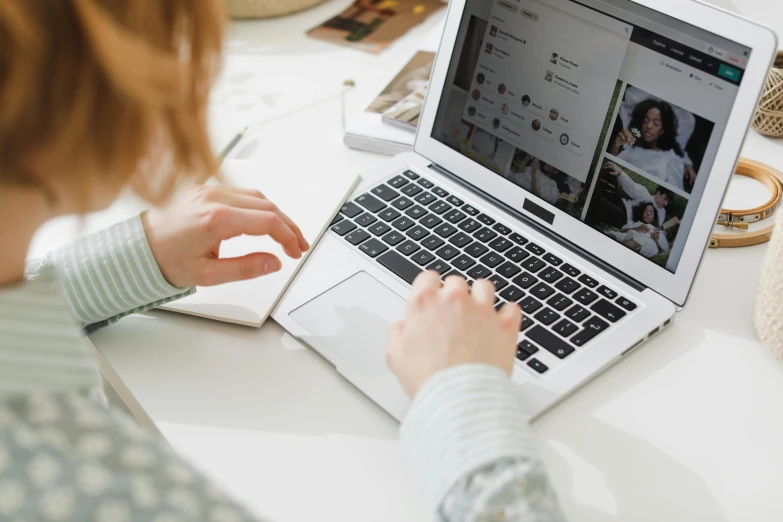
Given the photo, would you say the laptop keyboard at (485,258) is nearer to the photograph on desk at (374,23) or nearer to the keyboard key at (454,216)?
the keyboard key at (454,216)

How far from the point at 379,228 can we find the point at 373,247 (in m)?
0.03

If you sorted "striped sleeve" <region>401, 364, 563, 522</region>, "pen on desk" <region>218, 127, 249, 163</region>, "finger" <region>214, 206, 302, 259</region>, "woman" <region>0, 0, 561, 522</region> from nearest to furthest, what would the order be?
"woman" <region>0, 0, 561, 522</region>, "striped sleeve" <region>401, 364, 563, 522</region>, "finger" <region>214, 206, 302, 259</region>, "pen on desk" <region>218, 127, 249, 163</region>

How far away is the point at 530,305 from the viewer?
67 centimetres

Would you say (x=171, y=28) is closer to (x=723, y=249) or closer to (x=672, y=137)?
(x=672, y=137)

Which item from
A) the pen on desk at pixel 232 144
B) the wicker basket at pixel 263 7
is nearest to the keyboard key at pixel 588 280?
the pen on desk at pixel 232 144

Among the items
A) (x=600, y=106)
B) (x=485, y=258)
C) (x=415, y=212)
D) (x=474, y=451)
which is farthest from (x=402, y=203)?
(x=474, y=451)

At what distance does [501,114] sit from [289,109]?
0.34 metres

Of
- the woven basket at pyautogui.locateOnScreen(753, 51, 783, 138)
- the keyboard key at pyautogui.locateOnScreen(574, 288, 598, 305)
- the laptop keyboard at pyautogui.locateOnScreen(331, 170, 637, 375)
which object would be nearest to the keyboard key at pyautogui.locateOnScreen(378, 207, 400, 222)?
the laptop keyboard at pyautogui.locateOnScreen(331, 170, 637, 375)

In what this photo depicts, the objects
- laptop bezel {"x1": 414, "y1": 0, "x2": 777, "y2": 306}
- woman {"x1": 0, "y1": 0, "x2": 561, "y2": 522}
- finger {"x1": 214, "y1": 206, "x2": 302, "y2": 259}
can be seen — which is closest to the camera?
woman {"x1": 0, "y1": 0, "x2": 561, "y2": 522}

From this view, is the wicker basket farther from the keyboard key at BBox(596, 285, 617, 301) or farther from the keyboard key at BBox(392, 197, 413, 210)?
the keyboard key at BBox(596, 285, 617, 301)

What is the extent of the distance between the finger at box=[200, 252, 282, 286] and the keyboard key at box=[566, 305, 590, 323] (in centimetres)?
26

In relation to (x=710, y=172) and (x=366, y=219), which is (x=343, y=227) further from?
(x=710, y=172)

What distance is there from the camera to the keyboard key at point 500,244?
735 millimetres

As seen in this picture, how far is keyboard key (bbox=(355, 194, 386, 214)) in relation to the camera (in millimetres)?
792
